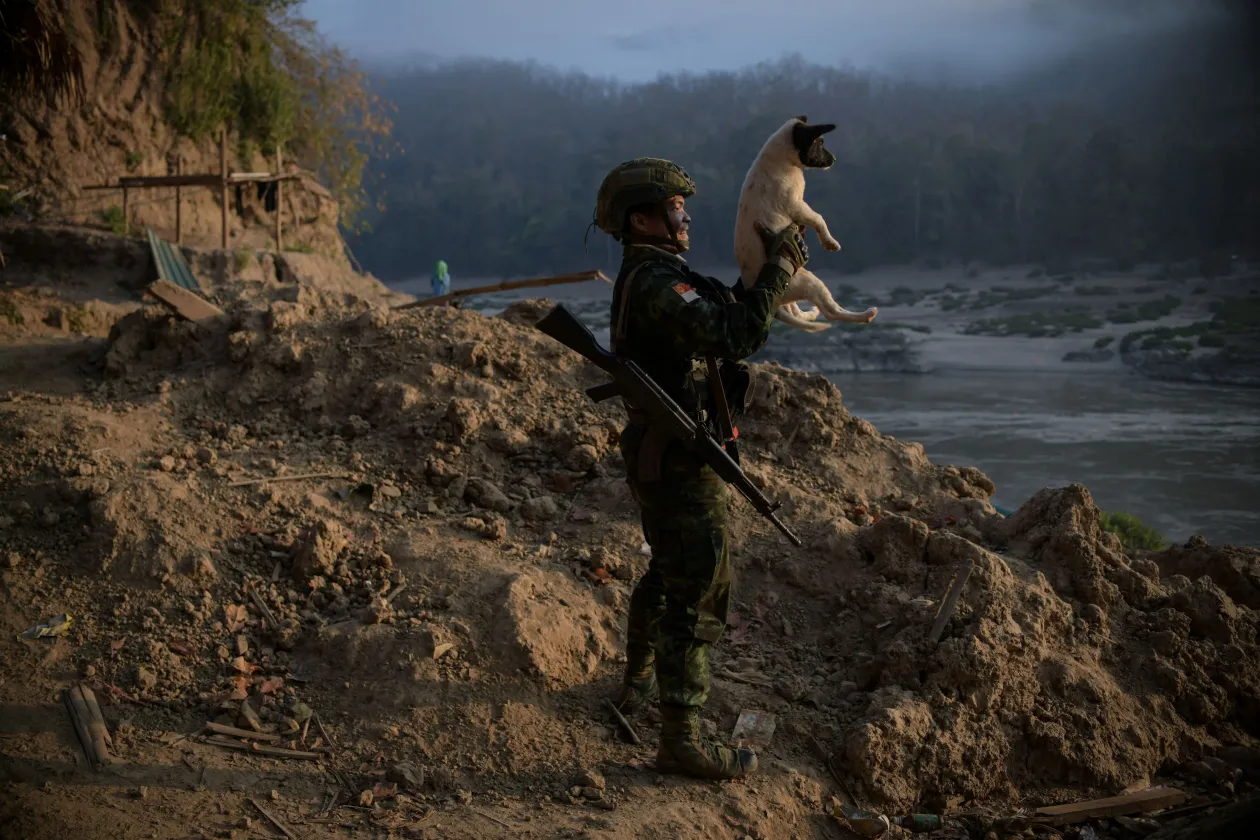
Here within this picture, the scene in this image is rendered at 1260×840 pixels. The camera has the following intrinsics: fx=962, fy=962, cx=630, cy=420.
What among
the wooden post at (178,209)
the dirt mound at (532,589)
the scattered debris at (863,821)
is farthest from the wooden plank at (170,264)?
the scattered debris at (863,821)

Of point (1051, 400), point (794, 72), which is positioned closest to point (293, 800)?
point (1051, 400)

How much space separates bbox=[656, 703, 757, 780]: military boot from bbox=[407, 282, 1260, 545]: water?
10061 mm

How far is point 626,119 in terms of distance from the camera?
4862 cm

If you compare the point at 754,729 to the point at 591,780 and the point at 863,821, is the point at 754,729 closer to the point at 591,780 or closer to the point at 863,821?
the point at 863,821

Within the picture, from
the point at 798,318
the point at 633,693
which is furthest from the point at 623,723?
the point at 798,318

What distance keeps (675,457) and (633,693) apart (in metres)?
0.95

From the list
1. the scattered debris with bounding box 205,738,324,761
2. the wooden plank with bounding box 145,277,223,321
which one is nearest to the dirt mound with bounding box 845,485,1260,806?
the scattered debris with bounding box 205,738,324,761

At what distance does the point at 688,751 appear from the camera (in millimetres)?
3096

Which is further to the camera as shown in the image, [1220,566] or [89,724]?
[1220,566]

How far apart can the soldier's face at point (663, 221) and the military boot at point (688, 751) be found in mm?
1528

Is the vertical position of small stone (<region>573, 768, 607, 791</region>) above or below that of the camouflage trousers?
below

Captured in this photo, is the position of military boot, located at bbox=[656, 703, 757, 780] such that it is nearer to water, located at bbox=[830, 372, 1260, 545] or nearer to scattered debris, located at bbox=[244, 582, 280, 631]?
scattered debris, located at bbox=[244, 582, 280, 631]

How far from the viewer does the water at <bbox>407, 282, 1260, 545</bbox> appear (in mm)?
13844

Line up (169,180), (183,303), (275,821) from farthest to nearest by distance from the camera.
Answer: (169,180) → (183,303) → (275,821)
